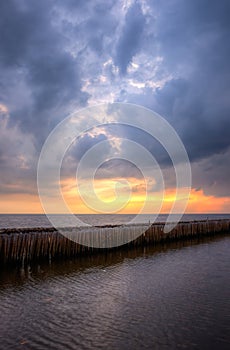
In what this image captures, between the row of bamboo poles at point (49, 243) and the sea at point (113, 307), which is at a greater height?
the row of bamboo poles at point (49, 243)

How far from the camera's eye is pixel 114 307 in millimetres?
8250

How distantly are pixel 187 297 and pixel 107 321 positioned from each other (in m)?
3.31

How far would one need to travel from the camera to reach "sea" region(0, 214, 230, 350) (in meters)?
6.15

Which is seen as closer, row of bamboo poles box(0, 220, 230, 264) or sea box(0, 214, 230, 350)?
sea box(0, 214, 230, 350)

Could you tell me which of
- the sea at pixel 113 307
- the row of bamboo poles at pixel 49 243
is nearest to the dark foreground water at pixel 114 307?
the sea at pixel 113 307

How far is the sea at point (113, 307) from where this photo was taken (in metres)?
6.15

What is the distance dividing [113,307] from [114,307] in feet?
0.10

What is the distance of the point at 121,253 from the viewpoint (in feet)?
61.6

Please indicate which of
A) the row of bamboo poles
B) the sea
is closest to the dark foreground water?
the sea

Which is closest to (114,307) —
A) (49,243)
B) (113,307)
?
(113,307)

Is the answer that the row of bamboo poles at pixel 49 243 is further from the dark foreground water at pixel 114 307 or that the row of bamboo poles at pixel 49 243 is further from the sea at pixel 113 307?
the dark foreground water at pixel 114 307

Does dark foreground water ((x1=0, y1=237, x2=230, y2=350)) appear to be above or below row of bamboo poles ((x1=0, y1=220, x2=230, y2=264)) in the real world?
below

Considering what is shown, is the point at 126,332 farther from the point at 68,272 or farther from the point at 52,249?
the point at 52,249

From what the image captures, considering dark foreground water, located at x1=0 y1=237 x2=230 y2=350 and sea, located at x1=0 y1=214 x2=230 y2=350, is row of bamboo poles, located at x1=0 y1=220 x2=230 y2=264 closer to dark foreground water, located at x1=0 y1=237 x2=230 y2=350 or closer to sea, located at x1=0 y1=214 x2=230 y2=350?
sea, located at x1=0 y1=214 x2=230 y2=350
